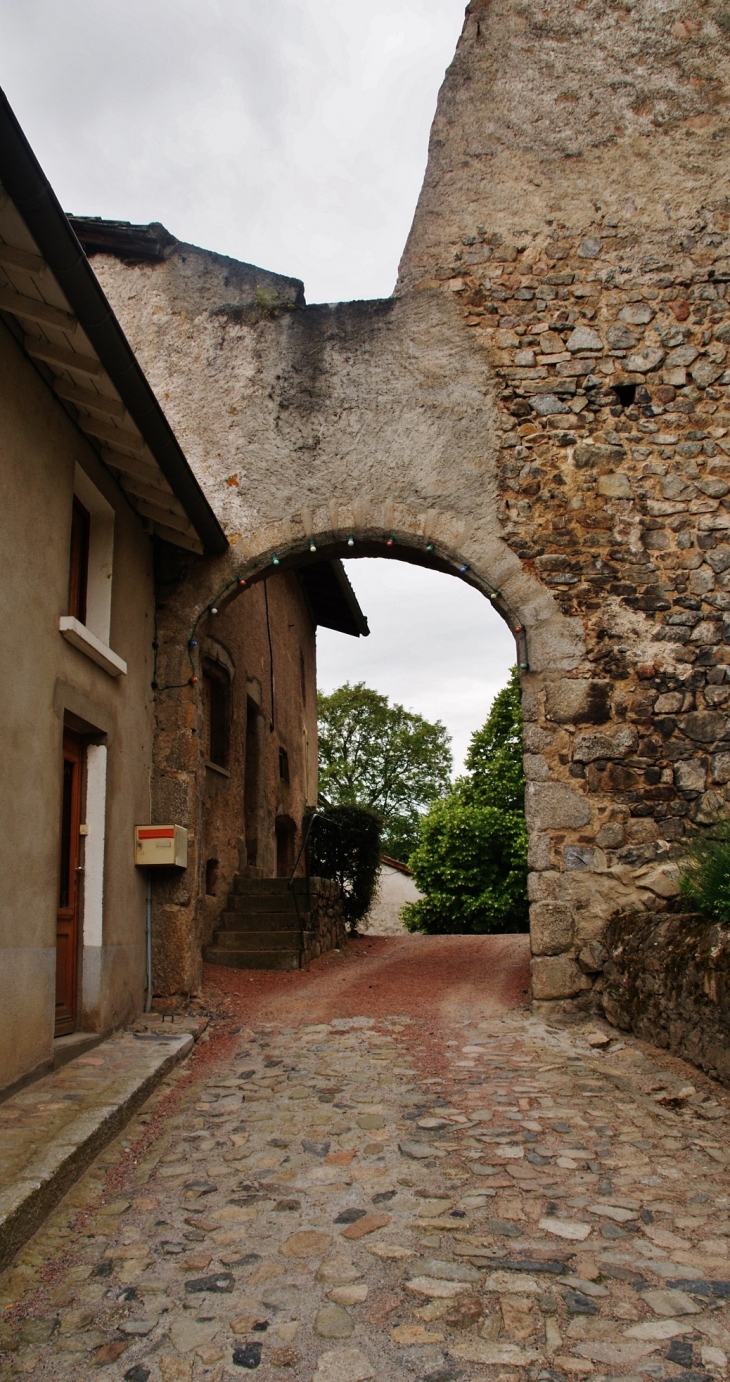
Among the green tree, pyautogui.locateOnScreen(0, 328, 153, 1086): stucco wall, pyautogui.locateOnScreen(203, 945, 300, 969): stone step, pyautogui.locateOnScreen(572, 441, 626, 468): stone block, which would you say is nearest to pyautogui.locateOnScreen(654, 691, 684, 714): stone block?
pyautogui.locateOnScreen(572, 441, 626, 468): stone block

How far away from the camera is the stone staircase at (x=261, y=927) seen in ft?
26.9

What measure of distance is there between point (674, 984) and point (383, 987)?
10.3 ft

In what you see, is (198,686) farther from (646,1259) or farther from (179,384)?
(646,1259)

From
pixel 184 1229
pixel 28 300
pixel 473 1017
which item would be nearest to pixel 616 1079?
pixel 473 1017

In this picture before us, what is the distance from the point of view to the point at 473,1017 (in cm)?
625

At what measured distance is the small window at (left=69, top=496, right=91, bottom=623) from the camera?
5.81 metres

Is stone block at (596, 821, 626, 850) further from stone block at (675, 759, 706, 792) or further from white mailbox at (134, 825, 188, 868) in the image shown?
white mailbox at (134, 825, 188, 868)

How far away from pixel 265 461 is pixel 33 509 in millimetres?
2787

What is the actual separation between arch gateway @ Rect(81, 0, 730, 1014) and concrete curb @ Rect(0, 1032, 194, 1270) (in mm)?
2187

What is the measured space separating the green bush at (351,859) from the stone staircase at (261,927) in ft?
8.07

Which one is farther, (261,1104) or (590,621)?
(590,621)

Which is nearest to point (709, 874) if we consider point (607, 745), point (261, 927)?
point (607, 745)

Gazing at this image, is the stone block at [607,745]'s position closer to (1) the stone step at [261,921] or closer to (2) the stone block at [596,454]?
(2) the stone block at [596,454]

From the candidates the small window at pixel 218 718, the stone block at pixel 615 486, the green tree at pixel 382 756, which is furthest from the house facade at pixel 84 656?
the green tree at pixel 382 756
